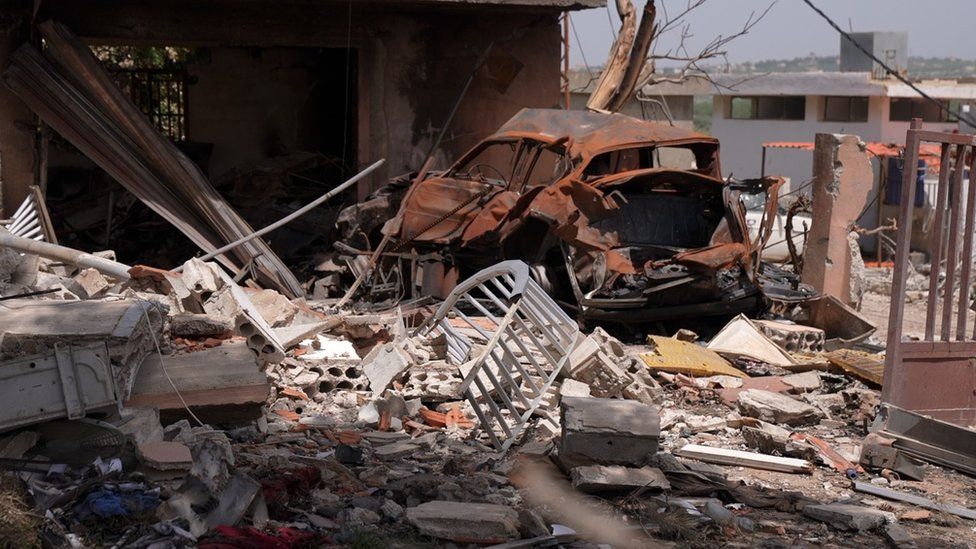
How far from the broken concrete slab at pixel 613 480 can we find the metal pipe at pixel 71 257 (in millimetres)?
5116

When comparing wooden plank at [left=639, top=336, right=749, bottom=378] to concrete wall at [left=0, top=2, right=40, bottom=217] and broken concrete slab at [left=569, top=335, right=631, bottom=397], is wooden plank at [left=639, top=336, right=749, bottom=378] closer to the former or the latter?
broken concrete slab at [left=569, top=335, right=631, bottom=397]

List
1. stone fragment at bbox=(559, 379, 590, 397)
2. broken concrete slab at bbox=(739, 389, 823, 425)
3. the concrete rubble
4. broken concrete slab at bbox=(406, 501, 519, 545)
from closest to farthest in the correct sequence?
broken concrete slab at bbox=(406, 501, 519, 545) → the concrete rubble → stone fragment at bbox=(559, 379, 590, 397) → broken concrete slab at bbox=(739, 389, 823, 425)

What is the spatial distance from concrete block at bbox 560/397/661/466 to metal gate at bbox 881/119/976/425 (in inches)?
78.8

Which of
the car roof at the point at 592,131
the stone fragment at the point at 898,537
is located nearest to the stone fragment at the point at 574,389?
the stone fragment at the point at 898,537

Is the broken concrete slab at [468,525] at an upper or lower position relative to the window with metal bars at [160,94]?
lower

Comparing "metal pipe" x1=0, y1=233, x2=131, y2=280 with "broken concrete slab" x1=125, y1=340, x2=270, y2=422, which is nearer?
"broken concrete slab" x1=125, y1=340, x2=270, y2=422

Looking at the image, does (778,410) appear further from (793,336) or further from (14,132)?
(14,132)

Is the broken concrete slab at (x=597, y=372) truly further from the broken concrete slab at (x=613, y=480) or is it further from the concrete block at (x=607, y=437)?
the broken concrete slab at (x=613, y=480)

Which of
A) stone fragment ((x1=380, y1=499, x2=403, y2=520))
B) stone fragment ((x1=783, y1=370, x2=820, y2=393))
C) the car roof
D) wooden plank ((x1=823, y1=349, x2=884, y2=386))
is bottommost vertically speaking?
stone fragment ((x1=783, y1=370, x2=820, y2=393))

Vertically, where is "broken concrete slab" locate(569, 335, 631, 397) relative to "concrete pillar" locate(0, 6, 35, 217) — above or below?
below

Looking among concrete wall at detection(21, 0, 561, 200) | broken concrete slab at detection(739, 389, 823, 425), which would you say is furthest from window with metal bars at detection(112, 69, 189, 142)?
broken concrete slab at detection(739, 389, 823, 425)

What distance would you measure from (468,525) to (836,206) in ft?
28.8

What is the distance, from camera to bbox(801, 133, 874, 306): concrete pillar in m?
12.5

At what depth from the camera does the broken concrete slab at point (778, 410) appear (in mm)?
7695
